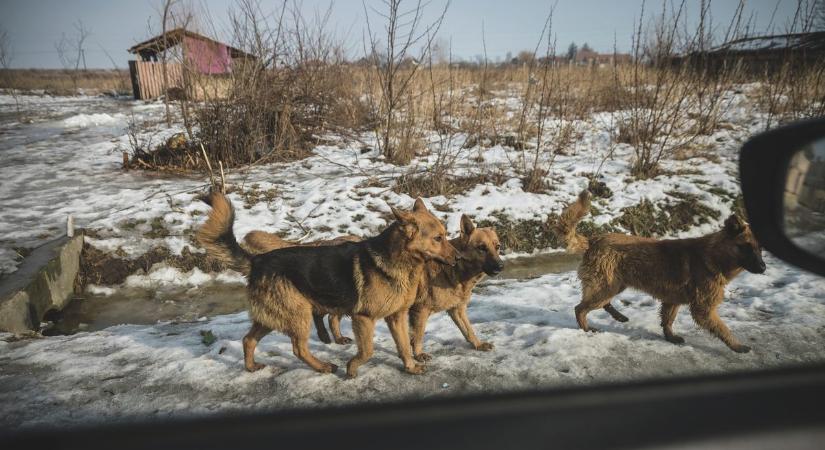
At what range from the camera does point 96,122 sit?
59.2 ft

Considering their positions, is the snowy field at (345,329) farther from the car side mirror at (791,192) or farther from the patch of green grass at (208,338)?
the car side mirror at (791,192)

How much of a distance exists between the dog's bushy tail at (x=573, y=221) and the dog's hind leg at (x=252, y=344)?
3.03 metres

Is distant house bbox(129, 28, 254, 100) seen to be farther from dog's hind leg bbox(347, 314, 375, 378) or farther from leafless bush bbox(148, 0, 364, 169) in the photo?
dog's hind leg bbox(347, 314, 375, 378)

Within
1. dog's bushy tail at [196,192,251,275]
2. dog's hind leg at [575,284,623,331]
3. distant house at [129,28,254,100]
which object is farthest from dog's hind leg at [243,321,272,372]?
distant house at [129,28,254,100]

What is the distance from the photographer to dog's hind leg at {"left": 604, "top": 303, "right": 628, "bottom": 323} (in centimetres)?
462

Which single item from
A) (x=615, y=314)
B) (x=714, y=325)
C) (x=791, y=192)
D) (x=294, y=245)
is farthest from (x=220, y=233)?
(x=714, y=325)

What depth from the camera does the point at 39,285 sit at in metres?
4.98

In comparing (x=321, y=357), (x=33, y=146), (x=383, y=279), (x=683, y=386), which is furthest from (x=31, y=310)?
(x=33, y=146)

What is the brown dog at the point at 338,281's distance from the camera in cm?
367

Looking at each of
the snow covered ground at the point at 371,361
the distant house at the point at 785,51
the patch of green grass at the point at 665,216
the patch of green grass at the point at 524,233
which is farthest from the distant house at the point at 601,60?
the snow covered ground at the point at 371,361

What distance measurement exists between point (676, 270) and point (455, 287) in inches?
79.1

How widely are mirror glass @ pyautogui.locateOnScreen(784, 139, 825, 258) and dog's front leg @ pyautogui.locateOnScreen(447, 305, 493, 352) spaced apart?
2671mm

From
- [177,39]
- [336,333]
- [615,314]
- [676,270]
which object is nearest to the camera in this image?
[676,270]

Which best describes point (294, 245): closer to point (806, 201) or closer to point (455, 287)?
point (455, 287)
